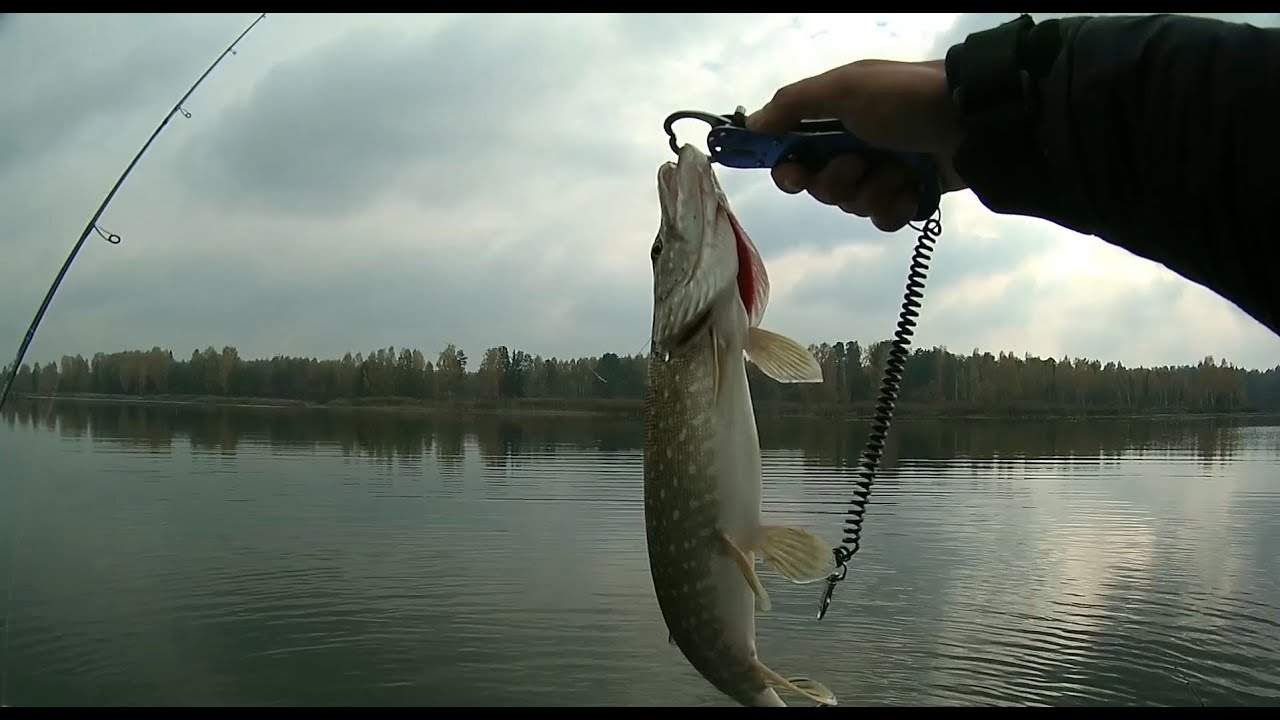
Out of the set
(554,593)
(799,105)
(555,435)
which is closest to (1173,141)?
(799,105)

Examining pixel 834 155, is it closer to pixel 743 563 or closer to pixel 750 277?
pixel 750 277

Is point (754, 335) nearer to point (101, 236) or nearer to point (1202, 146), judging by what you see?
point (1202, 146)

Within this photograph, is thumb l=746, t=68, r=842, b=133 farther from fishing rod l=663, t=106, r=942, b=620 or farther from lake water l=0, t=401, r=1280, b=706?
lake water l=0, t=401, r=1280, b=706

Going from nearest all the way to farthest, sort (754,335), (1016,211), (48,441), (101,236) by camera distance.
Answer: (1016,211) < (754,335) < (101,236) < (48,441)

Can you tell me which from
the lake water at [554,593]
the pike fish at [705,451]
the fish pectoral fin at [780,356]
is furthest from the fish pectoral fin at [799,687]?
the lake water at [554,593]

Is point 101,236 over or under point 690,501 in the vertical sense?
over

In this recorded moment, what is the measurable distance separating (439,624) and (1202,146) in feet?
33.1

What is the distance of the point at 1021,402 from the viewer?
32438 millimetres

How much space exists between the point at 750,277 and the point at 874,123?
0.41 metres

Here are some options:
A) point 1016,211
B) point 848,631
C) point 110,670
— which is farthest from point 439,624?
point 1016,211

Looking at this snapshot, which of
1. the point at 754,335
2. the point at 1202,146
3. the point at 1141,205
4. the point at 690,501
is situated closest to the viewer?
the point at 1202,146

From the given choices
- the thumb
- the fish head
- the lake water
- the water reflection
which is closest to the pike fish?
the fish head

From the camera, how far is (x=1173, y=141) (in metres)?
1.04

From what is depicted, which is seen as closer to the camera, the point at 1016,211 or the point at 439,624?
the point at 1016,211
